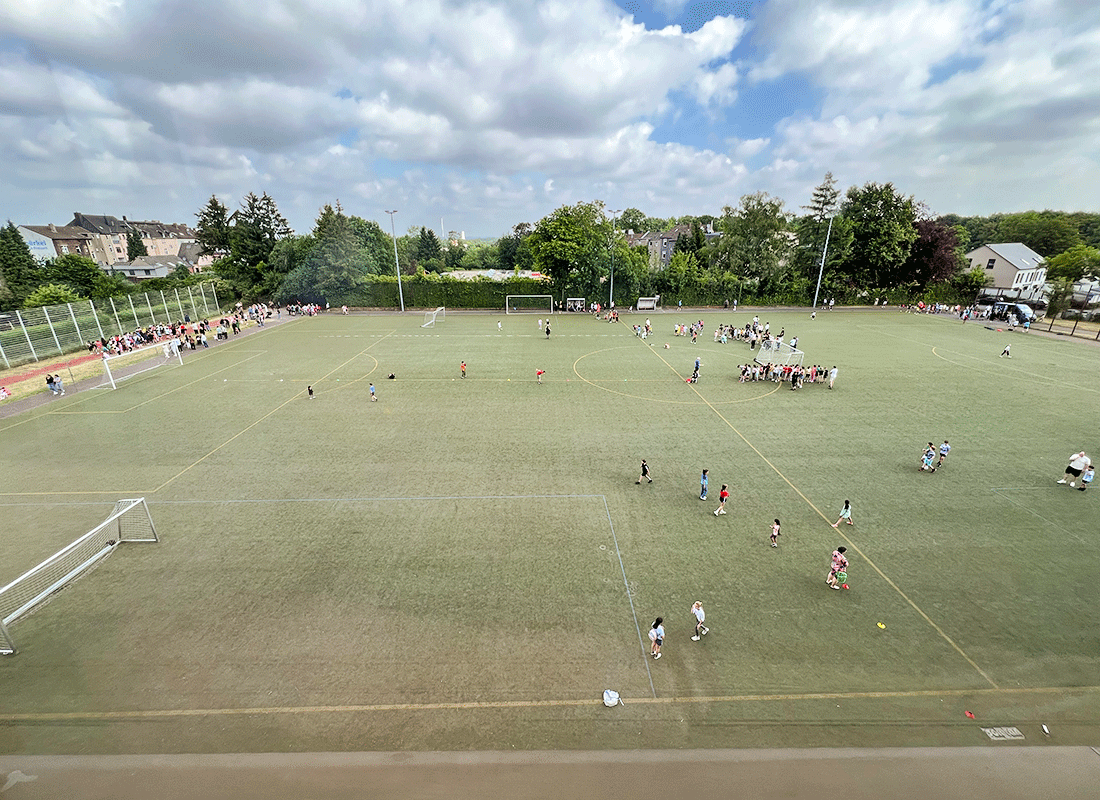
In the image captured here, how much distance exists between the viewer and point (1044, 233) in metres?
80.5

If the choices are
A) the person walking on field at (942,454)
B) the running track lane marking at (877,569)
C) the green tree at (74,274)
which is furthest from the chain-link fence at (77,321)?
the person walking on field at (942,454)

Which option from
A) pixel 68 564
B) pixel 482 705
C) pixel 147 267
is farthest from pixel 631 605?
pixel 147 267

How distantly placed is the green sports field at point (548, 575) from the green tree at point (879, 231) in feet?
131

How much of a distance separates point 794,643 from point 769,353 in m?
21.8

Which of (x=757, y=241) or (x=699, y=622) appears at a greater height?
(x=757, y=241)

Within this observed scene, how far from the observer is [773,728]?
7.84 metres

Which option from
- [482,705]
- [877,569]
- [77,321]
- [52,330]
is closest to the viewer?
[482,705]

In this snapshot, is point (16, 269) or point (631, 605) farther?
point (16, 269)

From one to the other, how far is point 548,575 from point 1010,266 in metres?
82.9

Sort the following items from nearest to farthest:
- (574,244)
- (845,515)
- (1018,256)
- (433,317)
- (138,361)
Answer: (845,515)
(138,361)
(433,317)
(574,244)
(1018,256)

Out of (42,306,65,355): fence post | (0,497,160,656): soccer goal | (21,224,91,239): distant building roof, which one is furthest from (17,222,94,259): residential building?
(0,497,160,656): soccer goal

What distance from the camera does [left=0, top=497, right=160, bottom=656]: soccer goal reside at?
33.5 feet

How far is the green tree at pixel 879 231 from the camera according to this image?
55188 mm

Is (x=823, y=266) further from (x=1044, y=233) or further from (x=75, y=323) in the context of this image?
(x=75, y=323)
